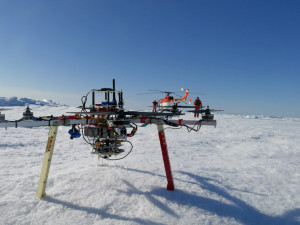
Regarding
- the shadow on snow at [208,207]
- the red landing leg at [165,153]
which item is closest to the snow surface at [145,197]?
the shadow on snow at [208,207]

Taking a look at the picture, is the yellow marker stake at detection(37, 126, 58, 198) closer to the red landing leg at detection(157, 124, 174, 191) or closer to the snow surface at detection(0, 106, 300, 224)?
the snow surface at detection(0, 106, 300, 224)

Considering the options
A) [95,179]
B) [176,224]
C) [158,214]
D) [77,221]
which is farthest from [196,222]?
[95,179]

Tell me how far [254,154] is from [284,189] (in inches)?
395

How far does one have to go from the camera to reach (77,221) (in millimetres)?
5910

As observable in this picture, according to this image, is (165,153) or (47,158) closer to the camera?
(47,158)

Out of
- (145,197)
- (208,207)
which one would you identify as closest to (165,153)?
(145,197)

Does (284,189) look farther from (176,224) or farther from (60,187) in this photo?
(60,187)

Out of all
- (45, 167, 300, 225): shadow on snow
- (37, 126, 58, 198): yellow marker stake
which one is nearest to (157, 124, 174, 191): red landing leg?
(45, 167, 300, 225): shadow on snow

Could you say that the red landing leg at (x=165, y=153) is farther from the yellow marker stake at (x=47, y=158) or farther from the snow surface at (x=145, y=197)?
the yellow marker stake at (x=47, y=158)

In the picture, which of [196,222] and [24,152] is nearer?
[196,222]

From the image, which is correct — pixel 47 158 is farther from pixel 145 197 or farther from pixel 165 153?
pixel 165 153

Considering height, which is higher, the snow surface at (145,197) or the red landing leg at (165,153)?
the red landing leg at (165,153)

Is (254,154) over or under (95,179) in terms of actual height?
under

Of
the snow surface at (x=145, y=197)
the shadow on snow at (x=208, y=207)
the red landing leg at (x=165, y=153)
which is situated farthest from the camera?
the red landing leg at (x=165, y=153)
